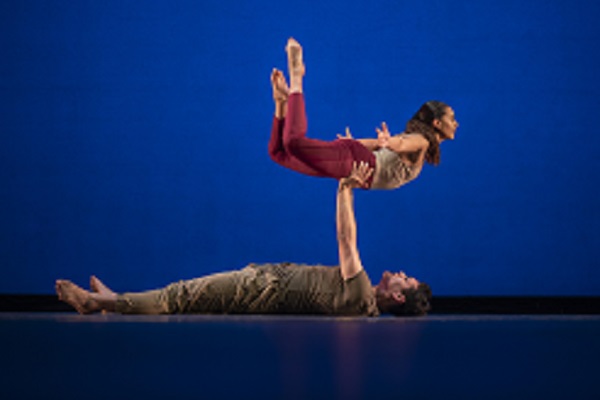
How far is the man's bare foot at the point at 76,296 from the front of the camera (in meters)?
2.53

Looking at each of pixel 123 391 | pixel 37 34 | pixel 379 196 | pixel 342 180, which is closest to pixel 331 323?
pixel 342 180

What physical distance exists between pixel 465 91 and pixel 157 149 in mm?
1946

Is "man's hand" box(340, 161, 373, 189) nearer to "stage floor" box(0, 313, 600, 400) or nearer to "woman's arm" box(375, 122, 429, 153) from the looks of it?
"woman's arm" box(375, 122, 429, 153)

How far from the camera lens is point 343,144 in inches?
104

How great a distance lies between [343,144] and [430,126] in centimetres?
45

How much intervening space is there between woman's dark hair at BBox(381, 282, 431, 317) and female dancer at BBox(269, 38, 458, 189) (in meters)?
0.47

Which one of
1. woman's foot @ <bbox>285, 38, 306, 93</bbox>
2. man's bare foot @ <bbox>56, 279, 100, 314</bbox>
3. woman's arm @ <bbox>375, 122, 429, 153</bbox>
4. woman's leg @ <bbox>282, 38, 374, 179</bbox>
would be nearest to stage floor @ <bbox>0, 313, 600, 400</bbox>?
man's bare foot @ <bbox>56, 279, 100, 314</bbox>

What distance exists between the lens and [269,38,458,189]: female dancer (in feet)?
8.29

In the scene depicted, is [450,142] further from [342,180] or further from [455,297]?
[342,180]

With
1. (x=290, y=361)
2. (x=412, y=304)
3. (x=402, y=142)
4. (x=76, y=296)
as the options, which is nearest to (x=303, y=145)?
(x=402, y=142)

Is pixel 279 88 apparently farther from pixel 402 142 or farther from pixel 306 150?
pixel 402 142

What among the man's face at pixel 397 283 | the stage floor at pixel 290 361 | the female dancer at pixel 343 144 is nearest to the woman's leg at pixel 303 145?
the female dancer at pixel 343 144

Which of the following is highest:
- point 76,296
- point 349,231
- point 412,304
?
point 349,231

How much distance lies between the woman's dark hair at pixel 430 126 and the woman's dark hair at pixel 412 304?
0.54 m
